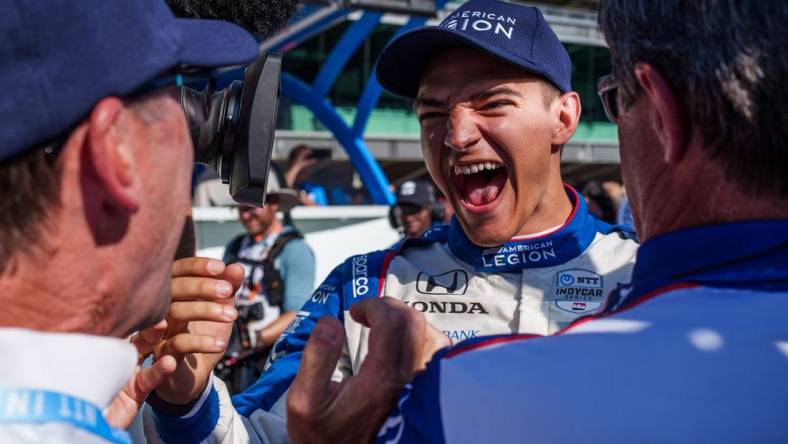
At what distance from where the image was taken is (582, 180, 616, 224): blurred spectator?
6.05 metres

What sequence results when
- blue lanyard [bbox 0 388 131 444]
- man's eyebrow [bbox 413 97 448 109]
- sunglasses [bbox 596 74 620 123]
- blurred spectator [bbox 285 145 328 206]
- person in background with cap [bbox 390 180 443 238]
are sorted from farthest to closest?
1. blurred spectator [bbox 285 145 328 206]
2. person in background with cap [bbox 390 180 443 238]
3. man's eyebrow [bbox 413 97 448 109]
4. sunglasses [bbox 596 74 620 123]
5. blue lanyard [bbox 0 388 131 444]

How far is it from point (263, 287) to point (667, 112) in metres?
3.79

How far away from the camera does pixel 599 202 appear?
618cm

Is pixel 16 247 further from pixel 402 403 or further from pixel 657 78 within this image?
pixel 657 78

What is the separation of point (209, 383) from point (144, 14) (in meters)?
0.88

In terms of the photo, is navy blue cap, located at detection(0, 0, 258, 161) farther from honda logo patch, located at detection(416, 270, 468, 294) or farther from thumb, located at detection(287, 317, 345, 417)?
honda logo patch, located at detection(416, 270, 468, 294)

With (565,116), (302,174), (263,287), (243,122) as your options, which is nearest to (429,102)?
(565,116)

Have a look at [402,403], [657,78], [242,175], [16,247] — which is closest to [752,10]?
[657,78]

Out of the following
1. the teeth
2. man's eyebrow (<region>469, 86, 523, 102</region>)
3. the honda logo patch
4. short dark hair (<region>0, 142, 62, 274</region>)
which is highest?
short dark hair (<region>0, 142, 62, 274</region>)

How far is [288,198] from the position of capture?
5.08m

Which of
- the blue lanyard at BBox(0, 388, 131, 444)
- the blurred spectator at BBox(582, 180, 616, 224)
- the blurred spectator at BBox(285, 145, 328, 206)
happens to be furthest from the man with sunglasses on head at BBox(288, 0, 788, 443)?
the blurred spectator at BBox(285, 145, 328, 206)

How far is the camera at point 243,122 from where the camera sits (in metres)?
1.28

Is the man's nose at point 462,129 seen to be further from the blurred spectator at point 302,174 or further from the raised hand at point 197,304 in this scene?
the blurred spectator at point 302,174

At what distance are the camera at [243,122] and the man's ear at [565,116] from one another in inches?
33.0
